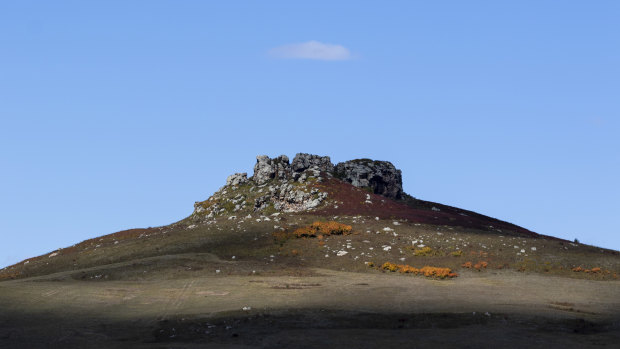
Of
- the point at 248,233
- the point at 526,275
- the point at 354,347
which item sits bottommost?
the point at 354,347

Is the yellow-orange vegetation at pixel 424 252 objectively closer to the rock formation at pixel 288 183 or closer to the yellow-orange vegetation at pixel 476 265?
the yellow-orange vegetation at pixel 476 265

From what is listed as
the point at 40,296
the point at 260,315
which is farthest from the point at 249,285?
the point at 40,296

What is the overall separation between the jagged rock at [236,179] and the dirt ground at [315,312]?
141 feet

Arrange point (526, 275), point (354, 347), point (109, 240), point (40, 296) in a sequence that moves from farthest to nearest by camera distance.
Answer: point (109, 240), point (526, 275), point (40, 296), point (354, 347)

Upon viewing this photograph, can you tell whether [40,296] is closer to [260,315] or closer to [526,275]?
[260,315]

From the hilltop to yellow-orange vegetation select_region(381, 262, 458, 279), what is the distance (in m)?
0.10

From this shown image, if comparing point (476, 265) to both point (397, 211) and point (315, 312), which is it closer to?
point (315, 312)

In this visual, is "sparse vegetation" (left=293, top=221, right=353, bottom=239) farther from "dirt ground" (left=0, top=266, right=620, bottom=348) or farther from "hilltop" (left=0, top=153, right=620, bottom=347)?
"dirt ground" (left=0, top=266, right=620, bottom=348)

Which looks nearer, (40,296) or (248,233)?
(40,296)

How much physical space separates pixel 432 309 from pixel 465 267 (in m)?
17.8

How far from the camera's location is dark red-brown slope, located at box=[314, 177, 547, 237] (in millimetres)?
81375

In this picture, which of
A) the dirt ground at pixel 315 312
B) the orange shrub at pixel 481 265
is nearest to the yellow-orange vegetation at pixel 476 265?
the orange shrub at pixel 481 265

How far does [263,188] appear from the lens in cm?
9538

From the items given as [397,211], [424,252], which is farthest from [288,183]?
[424,252]
